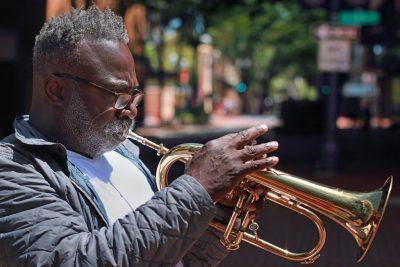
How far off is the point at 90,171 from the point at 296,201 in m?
0.65

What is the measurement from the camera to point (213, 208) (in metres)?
1.69

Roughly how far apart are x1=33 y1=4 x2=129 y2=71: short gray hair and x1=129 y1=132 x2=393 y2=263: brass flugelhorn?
37cm

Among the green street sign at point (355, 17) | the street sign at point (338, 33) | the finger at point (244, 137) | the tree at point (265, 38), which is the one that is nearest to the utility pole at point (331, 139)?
the green street sign at point (355, 17)

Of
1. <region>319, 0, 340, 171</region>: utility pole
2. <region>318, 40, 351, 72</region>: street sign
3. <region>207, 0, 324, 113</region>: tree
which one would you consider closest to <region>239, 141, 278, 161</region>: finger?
<region>318, 40, 351, 72</region>: street sign

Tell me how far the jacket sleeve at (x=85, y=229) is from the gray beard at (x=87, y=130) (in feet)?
0.71

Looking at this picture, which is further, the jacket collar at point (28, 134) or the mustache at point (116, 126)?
the mustache at point (116, 126)

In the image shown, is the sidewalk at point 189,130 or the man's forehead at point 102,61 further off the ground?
the man's forehead at point 102,61

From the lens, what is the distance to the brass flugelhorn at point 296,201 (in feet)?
6.73

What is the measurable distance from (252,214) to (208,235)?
0.55 feet

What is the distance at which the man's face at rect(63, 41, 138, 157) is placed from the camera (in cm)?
184

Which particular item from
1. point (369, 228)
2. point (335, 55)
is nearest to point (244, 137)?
point (369, 228)

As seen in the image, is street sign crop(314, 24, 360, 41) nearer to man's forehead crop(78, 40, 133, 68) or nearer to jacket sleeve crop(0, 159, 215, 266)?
man's forehead crop(78, 40, 133, 68)

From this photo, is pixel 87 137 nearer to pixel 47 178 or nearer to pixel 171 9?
pixel 47 178

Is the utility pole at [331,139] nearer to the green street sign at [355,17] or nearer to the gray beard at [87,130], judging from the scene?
the green street sign at [355,17]
